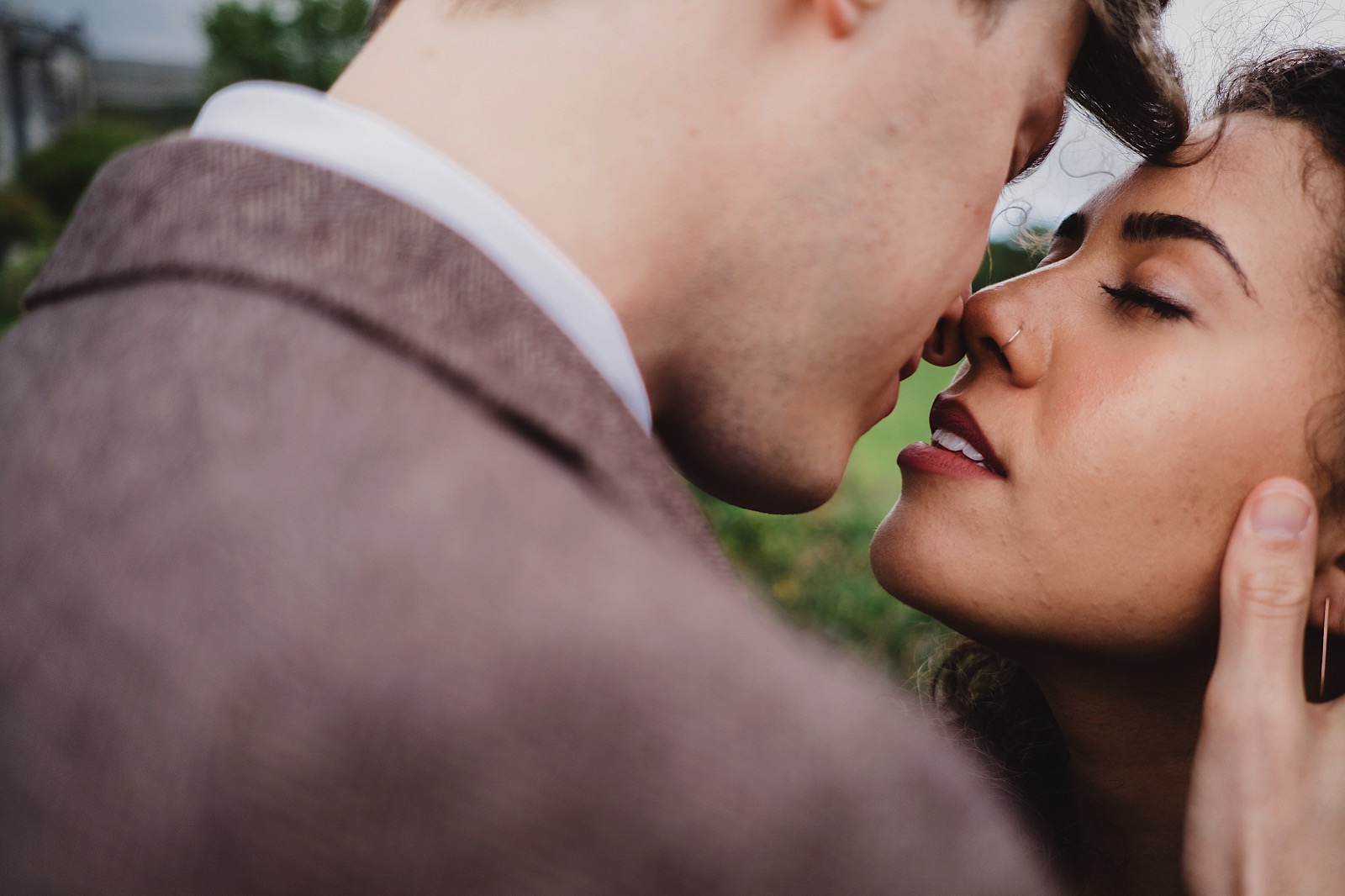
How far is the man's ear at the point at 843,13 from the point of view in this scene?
1437 millimetres

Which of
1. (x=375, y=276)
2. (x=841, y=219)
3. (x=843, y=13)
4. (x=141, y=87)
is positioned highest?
(x=843, y=13)

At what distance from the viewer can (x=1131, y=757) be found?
236cm

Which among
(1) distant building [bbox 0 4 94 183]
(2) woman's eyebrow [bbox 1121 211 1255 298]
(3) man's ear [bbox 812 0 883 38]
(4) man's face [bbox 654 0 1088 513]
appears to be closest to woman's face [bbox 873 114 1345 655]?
(2) woman's eyebrow [bbox 1121 211 1255 298]

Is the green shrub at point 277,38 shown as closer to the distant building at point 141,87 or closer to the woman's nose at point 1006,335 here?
the distant building at point 141,87

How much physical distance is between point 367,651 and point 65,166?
33828 millimetres

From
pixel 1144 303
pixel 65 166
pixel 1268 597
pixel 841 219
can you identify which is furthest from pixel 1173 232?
pixel 65 166

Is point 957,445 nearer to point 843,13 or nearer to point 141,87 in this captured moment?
point 843,13

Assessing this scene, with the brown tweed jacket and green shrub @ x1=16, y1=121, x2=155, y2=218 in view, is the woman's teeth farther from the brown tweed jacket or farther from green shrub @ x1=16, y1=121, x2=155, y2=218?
green shrub @ x1=16, y1=121, x2=155, y2=218

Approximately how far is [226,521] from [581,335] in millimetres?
567

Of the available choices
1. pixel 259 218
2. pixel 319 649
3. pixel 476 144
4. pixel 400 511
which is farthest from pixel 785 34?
pixel 319 649

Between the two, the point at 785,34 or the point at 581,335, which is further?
the point at 785,34

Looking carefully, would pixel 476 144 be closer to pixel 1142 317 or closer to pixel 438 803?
pixel 438 803

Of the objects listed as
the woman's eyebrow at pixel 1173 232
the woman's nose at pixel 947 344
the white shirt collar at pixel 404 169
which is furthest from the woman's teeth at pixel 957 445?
the white shirt collar at pixel 404 169

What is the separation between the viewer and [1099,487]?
1983 mm
